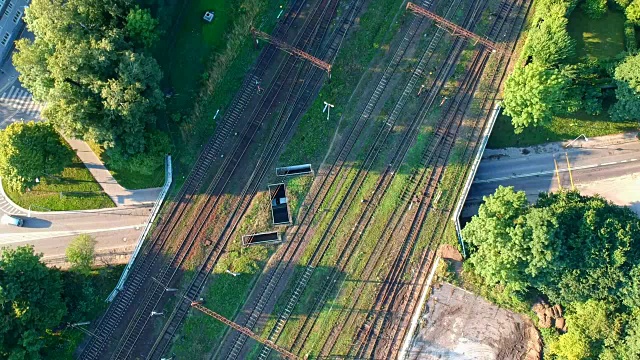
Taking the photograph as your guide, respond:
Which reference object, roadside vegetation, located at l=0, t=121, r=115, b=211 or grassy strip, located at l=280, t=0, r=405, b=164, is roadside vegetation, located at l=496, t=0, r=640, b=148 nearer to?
grassy strip, located at l=280, t=0, r=405, b=164

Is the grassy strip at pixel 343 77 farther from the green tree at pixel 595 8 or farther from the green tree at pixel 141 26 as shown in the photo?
the green tree at pixel 595 8

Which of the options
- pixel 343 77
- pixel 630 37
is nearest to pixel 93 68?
pixel 343 77

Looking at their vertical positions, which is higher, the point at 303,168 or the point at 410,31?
the point at 410,31

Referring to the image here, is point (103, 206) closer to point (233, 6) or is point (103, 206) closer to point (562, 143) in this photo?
point (233, 6)

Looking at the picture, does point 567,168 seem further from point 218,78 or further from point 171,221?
point 171,221

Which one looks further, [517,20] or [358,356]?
[517,20]

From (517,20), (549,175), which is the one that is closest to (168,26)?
(517,20)

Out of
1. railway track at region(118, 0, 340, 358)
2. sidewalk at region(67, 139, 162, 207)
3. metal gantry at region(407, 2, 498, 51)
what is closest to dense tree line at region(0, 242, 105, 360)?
sidewalk at region(67, 139, 162, 207)
